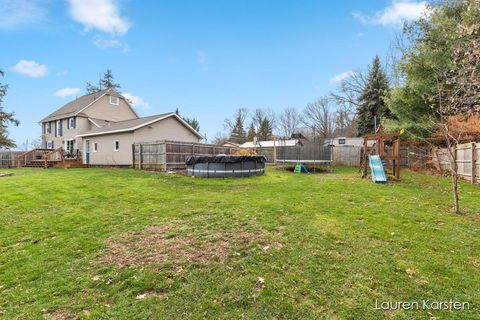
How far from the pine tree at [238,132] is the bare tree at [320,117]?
12885 millimetres

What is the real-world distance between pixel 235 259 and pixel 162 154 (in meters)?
12.3

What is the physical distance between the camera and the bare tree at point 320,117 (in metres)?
43.6

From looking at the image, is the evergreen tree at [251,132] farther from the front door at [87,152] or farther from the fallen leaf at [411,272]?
the fallen leaf at [411,272]

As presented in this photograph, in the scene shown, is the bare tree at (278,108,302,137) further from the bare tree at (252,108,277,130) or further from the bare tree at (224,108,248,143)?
the bare tree at (224,108,248,143)

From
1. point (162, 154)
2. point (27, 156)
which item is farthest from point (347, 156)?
point (27, 156)

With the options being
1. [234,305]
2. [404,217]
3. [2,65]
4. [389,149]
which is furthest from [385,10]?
[2,65]

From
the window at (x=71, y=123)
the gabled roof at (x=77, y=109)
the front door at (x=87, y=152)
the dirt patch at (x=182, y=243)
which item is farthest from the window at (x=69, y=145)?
the dirt patch at (x=182, y=243)

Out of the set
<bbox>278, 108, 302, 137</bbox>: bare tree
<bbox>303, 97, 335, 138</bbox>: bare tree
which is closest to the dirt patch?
<bbox>303, 97, 335, 138</bbox>: bare tree

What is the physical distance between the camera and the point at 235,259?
363cm

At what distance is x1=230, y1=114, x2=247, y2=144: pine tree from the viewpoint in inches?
2013

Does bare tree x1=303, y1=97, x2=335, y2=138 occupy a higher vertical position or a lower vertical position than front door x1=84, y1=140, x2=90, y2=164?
higher

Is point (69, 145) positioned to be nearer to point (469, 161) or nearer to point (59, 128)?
point (59, 128)

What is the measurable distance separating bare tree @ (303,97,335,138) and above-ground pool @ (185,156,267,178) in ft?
109

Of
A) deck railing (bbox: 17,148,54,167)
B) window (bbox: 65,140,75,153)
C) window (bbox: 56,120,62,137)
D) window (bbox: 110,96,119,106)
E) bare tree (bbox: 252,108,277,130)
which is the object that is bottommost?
deck railing (bbox: 17,148,54,167)
